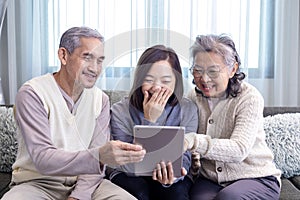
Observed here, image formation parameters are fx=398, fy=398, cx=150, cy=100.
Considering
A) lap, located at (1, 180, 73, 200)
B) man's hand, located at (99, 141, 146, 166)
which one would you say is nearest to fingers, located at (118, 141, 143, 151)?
man's hand, located at (99, 141, 146, 166)

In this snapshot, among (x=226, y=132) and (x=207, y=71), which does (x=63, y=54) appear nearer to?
(x=207, y=71)

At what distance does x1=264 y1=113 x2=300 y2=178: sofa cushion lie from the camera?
5.75 ft

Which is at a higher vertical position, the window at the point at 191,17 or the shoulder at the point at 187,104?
the window at the point at 191,17

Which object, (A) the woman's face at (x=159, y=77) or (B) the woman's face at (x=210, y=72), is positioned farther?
(B) the woman's face at (x=210, y=72)

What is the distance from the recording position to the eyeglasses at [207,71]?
54.1 inches

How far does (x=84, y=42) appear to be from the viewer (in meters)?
1.32

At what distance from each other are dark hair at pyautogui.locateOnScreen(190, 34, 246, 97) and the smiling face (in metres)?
0.32

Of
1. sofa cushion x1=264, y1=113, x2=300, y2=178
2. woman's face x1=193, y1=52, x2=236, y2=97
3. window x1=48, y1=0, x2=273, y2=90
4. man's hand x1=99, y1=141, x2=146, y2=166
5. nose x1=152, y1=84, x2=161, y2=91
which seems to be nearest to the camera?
man's hand x1=99, y1=141, x2=146, y2=166

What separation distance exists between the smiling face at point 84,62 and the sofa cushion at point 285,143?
0.88 metres

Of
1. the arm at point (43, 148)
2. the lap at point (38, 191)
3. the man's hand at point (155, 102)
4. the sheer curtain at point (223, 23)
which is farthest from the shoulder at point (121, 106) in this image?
the sheer curtain at point (223, 23)

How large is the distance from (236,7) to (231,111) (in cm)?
108

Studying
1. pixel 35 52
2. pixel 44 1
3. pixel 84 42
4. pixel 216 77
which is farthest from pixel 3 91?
pixel 216 77

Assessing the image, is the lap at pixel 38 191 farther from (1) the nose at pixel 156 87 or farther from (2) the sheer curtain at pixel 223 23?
(2) the sheer curtain at pixel 223 23

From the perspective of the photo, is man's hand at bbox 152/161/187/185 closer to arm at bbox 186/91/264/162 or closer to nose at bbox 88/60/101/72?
arm at bbox 186/91/264/162
